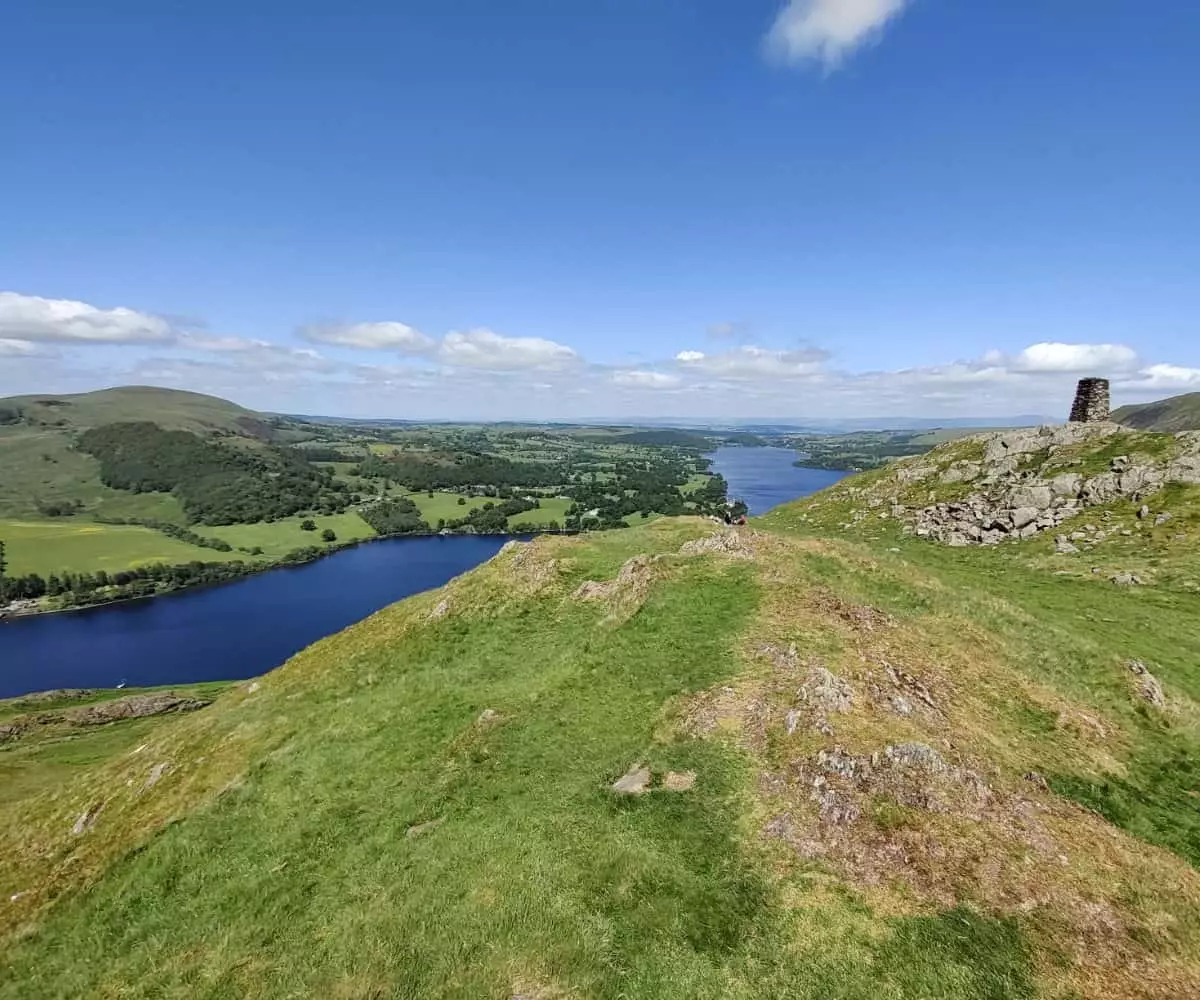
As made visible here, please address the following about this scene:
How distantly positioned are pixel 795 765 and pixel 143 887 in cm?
2411

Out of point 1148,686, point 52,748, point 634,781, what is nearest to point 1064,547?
point 1148,686

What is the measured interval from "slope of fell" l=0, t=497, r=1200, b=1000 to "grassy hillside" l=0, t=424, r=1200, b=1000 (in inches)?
4.1

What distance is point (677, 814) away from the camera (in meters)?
19.5

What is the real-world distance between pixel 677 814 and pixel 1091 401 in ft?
245

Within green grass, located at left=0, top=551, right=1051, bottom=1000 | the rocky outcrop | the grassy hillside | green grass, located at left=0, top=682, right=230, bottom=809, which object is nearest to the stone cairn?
the rocky outcrop

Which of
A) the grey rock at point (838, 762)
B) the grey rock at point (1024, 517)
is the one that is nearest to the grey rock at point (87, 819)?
the grey rock at point (838, 762)

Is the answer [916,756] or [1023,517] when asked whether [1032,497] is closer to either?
[1023,517]

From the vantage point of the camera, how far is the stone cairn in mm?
69562

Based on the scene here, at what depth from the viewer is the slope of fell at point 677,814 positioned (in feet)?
50.4

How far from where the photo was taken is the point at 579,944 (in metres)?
15.9

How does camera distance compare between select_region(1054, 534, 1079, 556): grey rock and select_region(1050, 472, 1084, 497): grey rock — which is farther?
select_region(1050, 472, 1084, 497): grey rock

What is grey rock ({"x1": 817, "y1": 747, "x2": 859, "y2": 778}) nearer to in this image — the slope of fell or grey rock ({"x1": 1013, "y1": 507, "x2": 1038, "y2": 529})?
the slope of fell

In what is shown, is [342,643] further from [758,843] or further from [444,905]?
[758,843]

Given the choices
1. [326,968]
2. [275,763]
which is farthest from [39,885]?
[326,968]
